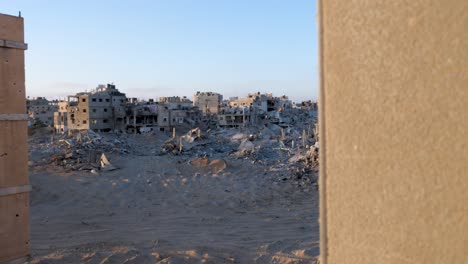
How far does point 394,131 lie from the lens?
41.0 inches

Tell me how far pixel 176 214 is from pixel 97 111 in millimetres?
36810

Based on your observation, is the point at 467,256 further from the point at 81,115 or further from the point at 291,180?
the point at 81,115

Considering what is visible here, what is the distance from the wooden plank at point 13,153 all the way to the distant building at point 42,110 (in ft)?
166

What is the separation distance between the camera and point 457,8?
94cm

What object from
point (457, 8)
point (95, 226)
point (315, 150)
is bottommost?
point (95, 226)

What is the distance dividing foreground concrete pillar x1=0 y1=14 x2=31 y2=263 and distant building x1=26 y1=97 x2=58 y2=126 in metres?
50.6

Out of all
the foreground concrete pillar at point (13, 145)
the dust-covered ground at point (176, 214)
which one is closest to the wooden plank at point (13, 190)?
the foreground concrete pillar at point (13, 145)

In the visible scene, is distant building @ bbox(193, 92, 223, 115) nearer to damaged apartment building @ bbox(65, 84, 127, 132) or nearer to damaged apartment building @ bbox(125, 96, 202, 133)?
damaged apartment building @ bbox(125, 96, 202, 133)

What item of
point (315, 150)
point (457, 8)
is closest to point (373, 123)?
point (457, 8)

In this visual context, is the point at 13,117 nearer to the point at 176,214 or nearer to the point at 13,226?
the point at 13,226

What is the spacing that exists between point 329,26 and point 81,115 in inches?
1790

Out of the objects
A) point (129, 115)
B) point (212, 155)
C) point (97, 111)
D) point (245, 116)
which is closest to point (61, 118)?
point (97, 111)

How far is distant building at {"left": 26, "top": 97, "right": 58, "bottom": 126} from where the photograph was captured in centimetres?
5575

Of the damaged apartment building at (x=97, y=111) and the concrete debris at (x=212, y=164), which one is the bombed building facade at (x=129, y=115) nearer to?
the damaged apartment building at (x=97, y=111)
